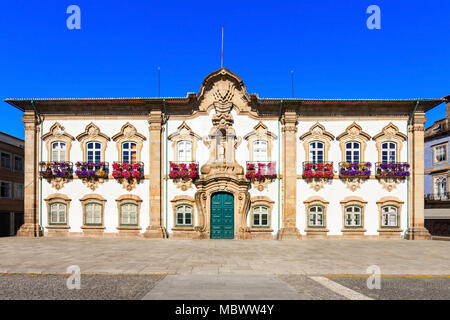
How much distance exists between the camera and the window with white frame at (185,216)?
19031mm

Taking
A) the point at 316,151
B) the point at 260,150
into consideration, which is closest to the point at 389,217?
the point at 316,151

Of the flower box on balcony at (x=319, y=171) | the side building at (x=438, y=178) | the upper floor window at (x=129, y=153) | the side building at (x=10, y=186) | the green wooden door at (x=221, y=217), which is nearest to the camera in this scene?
the green wooden door at (x=221, y=217)

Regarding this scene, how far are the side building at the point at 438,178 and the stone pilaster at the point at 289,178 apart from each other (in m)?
16.8

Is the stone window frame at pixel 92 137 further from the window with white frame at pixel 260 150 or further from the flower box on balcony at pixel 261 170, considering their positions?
the window with white frame at pixel 260 150

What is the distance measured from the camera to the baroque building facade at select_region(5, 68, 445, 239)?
18.9 m

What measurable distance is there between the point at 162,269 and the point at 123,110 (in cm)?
1343

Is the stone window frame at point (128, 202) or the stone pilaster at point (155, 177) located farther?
the stone window frame at point (128, 202)

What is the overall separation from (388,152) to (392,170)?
1278mm

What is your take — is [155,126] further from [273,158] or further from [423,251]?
[423,251]

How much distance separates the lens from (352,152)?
19297mm

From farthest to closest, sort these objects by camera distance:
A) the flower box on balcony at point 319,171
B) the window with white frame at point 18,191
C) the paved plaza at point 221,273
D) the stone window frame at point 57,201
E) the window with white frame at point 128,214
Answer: the window with white frame at point 18,191 < the stone window frame at point 57,201 < the window with white frame at point 128,214 < the flower box on balcony at point 319,171 < the paved plaza at point 221,273

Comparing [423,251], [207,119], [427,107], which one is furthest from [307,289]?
[427,107]

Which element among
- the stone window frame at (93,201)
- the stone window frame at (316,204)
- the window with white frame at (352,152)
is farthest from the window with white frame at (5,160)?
the window with white frame at (352,152)

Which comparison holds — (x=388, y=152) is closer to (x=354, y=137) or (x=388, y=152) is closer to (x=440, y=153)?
(x=354, y=137)
